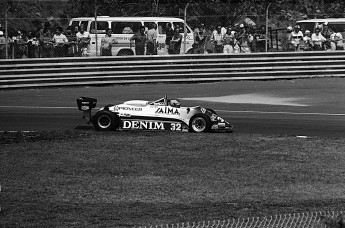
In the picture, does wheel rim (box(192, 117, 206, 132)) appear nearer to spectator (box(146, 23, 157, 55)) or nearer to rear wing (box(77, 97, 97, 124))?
rear wing (box(77, 97, 97, 124))

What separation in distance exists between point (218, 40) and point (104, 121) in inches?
462

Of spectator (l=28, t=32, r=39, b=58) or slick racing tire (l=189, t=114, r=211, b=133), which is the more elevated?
spectator (l=28, t=32, r=39, b=58)

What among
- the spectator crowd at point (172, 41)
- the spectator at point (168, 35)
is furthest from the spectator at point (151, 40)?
the spectator at point (168, 35)

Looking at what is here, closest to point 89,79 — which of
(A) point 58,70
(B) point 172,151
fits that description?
(A) point 58,70

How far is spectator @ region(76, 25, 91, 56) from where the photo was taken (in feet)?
97.9

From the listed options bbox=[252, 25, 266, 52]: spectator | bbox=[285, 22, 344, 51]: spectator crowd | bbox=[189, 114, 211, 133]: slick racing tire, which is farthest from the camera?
bbox=[285, 22, 344, 51]: spectator crowd

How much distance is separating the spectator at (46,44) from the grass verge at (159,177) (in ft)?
31.4

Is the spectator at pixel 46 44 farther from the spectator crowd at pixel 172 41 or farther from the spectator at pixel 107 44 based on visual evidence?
the spectator at pixel 107 44

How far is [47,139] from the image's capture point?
19.5 meters

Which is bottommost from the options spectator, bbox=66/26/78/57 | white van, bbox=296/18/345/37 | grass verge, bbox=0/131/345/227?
grass verge, bbox=0/131/345/227

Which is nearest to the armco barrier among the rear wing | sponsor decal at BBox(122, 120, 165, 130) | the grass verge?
the rear wing

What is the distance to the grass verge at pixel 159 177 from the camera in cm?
1241

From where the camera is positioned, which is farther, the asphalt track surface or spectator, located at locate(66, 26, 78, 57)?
spectator, located at locate(66, 26, 78, 57)

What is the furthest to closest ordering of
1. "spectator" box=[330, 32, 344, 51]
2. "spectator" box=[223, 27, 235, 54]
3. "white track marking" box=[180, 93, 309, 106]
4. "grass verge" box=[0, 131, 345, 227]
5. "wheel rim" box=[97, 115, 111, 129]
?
"spectator" box=[330, 32, 344, 51], "spectator" box=[223, 27, 235, 54], "white track marking" box=[180, 93, 309, 106], "wheel rim" box=[97, 115, 111, 129], "grass verge" box=[0, 131, 345, 227]
